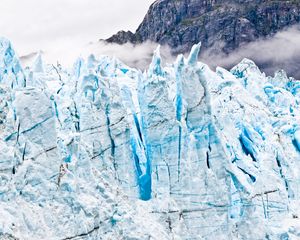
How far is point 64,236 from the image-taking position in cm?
1989

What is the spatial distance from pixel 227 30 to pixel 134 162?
1927 inches

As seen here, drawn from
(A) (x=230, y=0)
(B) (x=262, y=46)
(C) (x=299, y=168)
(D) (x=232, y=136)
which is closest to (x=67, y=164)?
(D) (x=232, y=136)

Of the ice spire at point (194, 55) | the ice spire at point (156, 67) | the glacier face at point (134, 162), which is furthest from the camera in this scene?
the ice spire at point (194, 55)

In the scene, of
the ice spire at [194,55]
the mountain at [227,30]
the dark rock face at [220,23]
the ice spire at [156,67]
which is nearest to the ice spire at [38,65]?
the ice spire at [156,67]

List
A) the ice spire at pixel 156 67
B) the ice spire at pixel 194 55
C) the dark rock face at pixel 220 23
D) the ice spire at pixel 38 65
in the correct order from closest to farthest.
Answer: the ice spire at pixel 156 67, the ice spire at pixel 194 55, the ice spire at pixel 38 65, the dark rock face at pixel 220 23

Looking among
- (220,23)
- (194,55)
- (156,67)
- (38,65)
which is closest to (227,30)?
(220,23)

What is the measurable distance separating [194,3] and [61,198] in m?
57.4

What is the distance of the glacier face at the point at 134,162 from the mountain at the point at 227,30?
39963 mm

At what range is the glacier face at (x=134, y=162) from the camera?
66.1ft

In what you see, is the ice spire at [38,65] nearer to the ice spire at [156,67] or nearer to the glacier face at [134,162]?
the glacier face at [134,162]

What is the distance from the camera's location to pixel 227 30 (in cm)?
7044

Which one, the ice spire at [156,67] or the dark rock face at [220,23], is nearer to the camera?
the ice spire at [156,67]

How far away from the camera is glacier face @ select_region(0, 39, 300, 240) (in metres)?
20.1

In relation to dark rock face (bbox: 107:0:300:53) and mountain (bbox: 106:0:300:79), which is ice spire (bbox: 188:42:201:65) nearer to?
mountain (bbox: 106:0:300:79)
